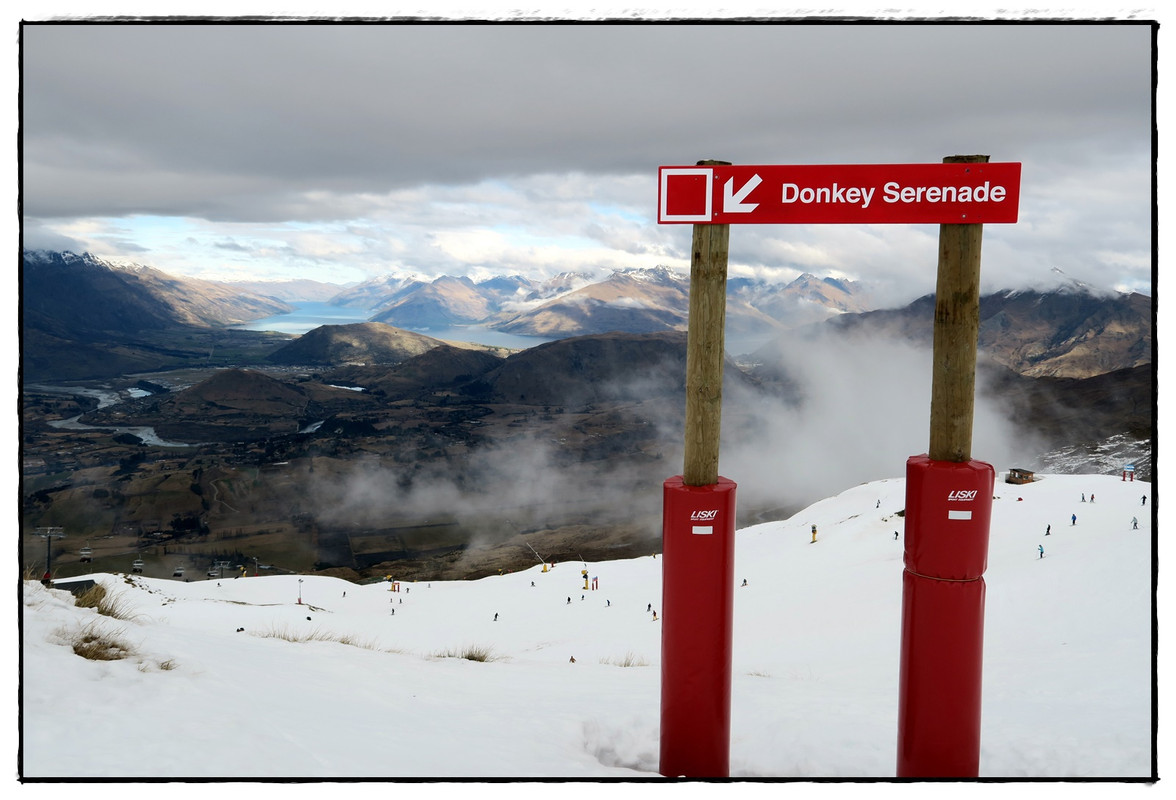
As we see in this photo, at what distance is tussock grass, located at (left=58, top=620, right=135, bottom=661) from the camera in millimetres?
6672

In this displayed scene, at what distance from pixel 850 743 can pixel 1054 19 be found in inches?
247

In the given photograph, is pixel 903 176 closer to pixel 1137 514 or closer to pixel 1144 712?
pixel 1144 712

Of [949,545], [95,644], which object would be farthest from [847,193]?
[95,644]

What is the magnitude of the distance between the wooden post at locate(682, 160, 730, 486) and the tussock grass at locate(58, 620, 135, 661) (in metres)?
5.25

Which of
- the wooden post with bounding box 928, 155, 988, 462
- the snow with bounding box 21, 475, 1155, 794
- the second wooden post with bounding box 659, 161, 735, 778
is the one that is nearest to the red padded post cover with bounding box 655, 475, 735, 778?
the second wooden post with bounding box 659, 161, 735, 778

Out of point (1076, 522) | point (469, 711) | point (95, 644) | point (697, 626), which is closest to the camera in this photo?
point (697, 626)

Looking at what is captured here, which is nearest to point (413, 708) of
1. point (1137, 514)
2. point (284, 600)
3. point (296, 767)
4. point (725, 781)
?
point (296, 767)

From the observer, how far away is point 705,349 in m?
5.80

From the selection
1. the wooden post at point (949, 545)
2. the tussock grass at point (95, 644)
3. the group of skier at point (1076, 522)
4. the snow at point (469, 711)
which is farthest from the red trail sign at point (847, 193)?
the group of skier at point (1076, 522)

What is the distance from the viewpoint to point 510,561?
12069 cm

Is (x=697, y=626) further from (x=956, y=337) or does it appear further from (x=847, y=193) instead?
(x=847, y=193)

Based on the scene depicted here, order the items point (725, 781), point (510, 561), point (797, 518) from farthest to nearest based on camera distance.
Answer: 1. point (510, 561)
2. point (797, 518)
3. point (725, 781)

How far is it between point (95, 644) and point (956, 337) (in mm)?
7679

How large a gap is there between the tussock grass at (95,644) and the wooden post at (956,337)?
7.11 meters
